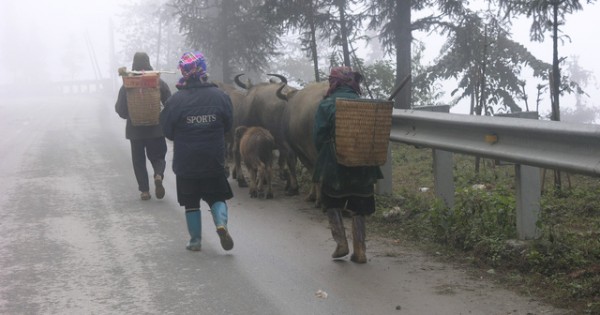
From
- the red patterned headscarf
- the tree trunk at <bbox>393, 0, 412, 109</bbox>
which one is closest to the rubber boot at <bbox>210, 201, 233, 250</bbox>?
the red patterned headscarf

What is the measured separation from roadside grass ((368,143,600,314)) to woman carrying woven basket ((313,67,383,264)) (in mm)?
A: 833

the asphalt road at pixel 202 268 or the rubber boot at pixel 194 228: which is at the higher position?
the rubber boot at pixel 194 228

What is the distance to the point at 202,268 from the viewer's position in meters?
6.98

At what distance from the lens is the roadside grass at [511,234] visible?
5914 millimetres

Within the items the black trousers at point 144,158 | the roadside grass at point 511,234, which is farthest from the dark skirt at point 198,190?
the black trousers at point 144,158

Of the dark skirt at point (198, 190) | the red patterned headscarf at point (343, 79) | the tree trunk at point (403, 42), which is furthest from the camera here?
the tree trunk at point (403, 42)

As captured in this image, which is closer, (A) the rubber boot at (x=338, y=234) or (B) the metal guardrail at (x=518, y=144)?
(B) the metal guardrail at (x=518, y=144)

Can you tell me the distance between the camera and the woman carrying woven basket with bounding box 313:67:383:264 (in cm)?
704

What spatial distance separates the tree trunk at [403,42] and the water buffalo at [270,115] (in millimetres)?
5982

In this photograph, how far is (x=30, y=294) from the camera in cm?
623

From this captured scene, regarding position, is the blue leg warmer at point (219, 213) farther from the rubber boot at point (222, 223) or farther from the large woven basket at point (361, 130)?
the large woven basket at point (361, 130)

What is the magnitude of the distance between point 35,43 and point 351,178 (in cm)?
13906

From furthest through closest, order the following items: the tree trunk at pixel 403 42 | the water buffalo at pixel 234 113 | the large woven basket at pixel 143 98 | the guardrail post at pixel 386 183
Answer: the tree trunk at pixel 403 42 → the water buffalo at pixel 234 113 → the large woven basket at pixel 143 98 → the guardrail post at pixel 386 183

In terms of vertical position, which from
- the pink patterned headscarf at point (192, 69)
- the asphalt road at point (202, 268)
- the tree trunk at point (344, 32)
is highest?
the tree trunk at point (344, 32)
